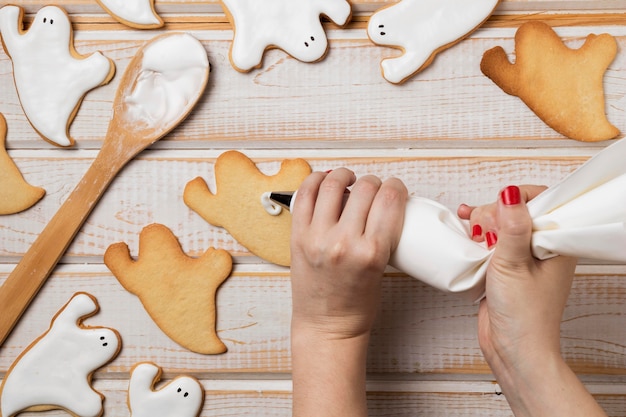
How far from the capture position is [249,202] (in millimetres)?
757

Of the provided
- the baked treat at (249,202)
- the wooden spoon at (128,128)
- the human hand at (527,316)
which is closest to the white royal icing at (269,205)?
the baked treat at (249,202)

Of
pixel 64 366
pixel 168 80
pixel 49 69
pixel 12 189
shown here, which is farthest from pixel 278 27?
pixel 64 366

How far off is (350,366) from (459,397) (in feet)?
0.64

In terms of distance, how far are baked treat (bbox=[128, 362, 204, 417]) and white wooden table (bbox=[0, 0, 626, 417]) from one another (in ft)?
0.06

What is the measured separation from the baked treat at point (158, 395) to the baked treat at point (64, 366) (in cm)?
4

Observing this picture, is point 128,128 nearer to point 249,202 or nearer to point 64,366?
point 249,202

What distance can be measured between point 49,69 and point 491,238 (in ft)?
1.86

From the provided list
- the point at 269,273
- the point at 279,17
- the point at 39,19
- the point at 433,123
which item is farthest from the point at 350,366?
the point at 39,19

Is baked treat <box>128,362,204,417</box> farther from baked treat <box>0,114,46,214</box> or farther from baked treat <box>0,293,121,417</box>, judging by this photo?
baked treat <box>0,114,46,214</box>

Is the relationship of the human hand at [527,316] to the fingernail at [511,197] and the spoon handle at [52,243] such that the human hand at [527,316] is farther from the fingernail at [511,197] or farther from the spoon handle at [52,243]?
the spoon handle at [52,243]

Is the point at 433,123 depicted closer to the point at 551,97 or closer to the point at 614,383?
the point at 551,97

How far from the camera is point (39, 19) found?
0.76 meters

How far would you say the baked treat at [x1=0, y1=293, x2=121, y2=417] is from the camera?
2.53 feet

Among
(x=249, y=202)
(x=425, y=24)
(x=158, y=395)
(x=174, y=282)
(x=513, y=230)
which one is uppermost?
(x=425, y=24)
